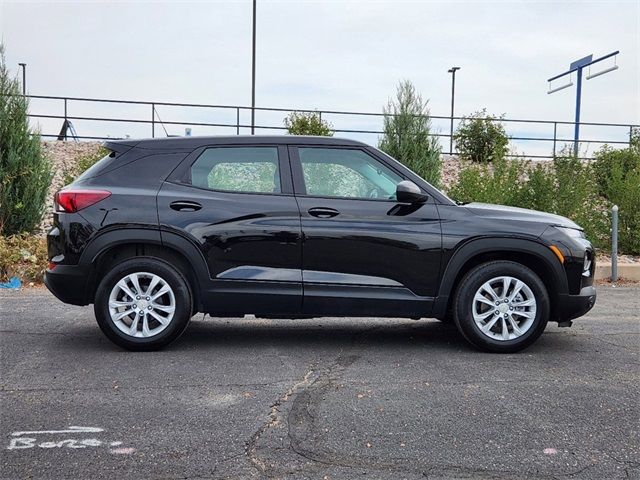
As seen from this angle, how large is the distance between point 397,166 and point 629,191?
7.51 meters

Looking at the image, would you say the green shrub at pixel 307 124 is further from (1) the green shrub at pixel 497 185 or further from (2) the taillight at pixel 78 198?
(2) the taillight at pixel 78 198

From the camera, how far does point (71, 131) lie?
19750mm

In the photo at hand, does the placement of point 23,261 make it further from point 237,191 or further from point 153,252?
point 237,191

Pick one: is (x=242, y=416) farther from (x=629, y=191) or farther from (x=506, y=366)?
(x=629, y=191)

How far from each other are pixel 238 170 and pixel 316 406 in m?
2.22

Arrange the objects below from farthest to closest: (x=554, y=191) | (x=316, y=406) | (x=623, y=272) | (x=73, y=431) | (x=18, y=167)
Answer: (x=18, y=167) → (x=554, y=191) → (x=623, y=272) → (x=316, y=406) → (x=73, y=431)

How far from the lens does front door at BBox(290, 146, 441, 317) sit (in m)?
5.13

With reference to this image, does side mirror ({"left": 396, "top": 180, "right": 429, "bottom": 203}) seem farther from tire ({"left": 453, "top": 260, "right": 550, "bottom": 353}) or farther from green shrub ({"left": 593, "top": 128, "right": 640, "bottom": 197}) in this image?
green shrub ({"left": 593, "top": 128, "right": 640, "bottom": 197})

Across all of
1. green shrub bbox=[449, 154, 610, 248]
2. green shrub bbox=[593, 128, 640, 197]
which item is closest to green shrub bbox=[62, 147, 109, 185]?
green shrub bbox=[449, 154, 610, 248]

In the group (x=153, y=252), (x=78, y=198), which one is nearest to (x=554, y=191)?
(x=153, y=252)

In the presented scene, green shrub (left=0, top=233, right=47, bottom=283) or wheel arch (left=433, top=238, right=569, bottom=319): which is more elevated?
wheel arch (left=433, top=238, right=569, bottom=319)

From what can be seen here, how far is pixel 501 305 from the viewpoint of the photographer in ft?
17.1

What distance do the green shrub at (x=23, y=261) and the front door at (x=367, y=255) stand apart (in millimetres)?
5515

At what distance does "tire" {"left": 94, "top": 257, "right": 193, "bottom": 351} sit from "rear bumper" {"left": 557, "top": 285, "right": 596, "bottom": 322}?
9.75 ft
